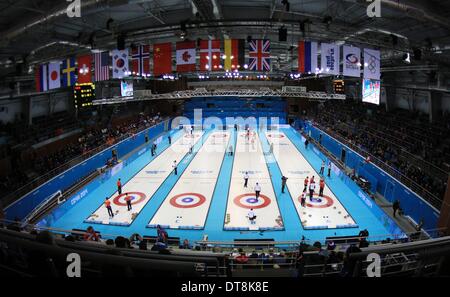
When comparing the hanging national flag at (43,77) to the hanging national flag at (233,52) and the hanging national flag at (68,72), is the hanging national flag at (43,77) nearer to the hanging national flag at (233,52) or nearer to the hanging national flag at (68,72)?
the hanging national flag at (68,72)

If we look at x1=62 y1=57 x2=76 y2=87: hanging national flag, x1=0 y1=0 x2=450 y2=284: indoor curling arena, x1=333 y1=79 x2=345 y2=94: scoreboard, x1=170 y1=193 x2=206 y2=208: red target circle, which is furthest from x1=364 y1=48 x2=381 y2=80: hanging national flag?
x1=333 y1=79 x2=345 y2=94: scoreboard

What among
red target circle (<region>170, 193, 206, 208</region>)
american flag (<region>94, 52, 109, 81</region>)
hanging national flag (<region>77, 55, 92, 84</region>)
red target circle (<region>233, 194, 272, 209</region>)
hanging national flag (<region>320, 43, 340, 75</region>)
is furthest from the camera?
red target circle (<region>170, 193, 206, 208</region>)

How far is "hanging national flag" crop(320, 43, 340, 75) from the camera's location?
15102mm

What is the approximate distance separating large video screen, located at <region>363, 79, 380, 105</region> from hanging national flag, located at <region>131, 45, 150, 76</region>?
1808cm

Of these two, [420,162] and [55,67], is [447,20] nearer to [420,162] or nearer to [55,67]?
[420,162]

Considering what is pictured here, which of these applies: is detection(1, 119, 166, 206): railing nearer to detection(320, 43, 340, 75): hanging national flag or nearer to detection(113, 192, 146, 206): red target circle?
detection(113, 192, 146, 206): red target circle

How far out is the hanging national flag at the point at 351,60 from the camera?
15.2m

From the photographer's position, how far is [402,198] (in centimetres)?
1700

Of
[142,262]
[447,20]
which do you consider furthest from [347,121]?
[142,262]

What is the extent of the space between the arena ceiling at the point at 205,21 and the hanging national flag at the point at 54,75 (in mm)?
1923

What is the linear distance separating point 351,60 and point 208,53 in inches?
274

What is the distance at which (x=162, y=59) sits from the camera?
1562cm

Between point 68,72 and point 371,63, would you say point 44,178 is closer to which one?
point 68,72

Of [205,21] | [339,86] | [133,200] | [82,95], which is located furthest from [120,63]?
[339,86]
